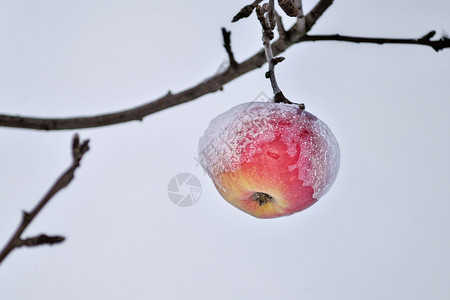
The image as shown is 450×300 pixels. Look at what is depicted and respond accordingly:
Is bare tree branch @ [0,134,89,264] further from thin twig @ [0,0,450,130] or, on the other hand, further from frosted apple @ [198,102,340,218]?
frosted apple @ [198,102,340,218]

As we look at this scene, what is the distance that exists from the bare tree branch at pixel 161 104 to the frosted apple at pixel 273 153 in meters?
0.08

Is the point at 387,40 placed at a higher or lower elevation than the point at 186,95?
higher

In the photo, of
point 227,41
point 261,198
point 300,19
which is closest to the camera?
point 227,41

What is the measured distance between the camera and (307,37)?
3.12ft

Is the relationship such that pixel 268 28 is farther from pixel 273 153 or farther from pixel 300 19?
pixel 273 153

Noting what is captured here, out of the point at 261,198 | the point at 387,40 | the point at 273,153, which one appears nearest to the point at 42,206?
→ the point at 273,153

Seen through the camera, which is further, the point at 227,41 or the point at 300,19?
the point at 300,19

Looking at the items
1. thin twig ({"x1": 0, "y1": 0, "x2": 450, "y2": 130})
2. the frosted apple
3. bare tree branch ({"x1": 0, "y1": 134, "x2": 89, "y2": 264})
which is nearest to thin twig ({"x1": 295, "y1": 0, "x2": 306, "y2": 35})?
thin twig ({"x1": 0, "y1": 0, "x2": 450, "y2": 130})

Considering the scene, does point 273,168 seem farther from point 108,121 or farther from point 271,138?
point 108,121

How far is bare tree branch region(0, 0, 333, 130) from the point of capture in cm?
71

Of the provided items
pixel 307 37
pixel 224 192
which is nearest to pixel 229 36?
pixel 307 37

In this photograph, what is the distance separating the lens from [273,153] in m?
0.86

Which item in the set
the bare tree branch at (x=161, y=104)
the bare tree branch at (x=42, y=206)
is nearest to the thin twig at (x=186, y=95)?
the bare tree branch at (x=161, y=104)

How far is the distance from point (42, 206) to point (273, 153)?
51cm
